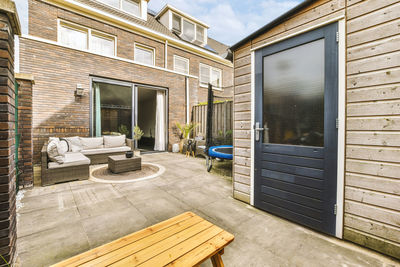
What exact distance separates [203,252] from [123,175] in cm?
327

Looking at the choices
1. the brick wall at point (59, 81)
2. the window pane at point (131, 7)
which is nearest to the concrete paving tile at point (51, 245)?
the brick wall at point (59, 81)

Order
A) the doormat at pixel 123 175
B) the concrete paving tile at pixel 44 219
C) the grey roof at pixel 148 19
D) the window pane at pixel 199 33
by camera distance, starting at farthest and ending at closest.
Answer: the window pane at pixel 199 33
the grey roof at pixel 148 19
the doormat at pixel 123 175
the concrete paving tile at pixel 44 219

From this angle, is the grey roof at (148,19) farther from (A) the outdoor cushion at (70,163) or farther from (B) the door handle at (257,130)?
(B) the door handle at (257,130)

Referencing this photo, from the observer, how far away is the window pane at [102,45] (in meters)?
5.84

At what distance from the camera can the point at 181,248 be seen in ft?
3.18

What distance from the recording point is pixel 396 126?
4.62 feet

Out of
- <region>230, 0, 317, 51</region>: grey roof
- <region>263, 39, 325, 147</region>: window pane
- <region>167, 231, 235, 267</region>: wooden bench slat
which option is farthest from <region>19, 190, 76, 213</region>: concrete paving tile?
<region>230, 0, 317, 51</region>: grey roof

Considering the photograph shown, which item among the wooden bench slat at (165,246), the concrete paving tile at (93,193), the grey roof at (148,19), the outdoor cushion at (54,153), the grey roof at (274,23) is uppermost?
the grey roof at (148,19)

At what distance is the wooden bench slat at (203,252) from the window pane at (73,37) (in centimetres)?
665

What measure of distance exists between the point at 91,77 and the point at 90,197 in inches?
166

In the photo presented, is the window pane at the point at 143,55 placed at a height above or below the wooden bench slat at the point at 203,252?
above

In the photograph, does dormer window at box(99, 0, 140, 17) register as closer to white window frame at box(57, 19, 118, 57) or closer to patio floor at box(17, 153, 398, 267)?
white window frame at box(57, 19, 118, 57)

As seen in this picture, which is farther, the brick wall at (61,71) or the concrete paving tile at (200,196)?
the brick wall at (61,71)

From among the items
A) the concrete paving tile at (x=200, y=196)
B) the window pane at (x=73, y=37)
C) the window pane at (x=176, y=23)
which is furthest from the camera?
the window pane at (x=176, y=23)
